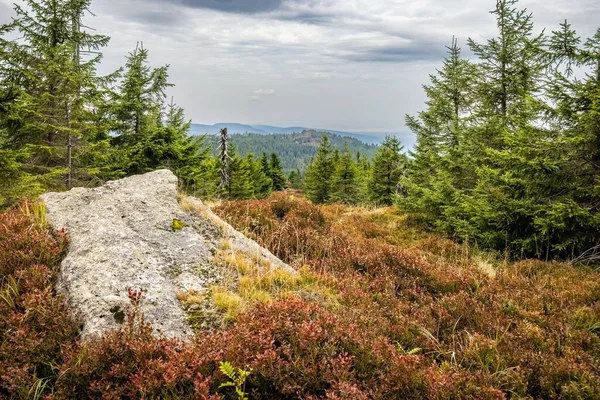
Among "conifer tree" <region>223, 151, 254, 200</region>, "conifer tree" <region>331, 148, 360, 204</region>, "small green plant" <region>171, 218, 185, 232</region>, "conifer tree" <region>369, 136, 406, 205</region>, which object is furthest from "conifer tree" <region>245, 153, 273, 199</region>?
Result: "small green plant" <region>171, 218, 185, 232</region>

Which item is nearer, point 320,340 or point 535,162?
point 320,340

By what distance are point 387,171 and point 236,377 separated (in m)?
31.7

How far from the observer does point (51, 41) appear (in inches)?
741

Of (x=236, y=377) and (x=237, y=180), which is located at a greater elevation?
(x=236, y=377)

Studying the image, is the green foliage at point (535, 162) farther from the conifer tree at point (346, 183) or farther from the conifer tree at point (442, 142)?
the conifer tree at point (346, 183)

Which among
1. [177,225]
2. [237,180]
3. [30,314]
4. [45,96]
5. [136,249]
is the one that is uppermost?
[45,96]

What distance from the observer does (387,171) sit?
108ft

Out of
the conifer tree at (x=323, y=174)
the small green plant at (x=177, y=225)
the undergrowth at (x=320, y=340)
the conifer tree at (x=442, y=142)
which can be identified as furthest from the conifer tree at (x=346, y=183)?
the small green plant at (x=177, y=225)

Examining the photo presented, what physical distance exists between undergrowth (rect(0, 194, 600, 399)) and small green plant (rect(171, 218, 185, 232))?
2.68 ft

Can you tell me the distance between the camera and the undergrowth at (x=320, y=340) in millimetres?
2725

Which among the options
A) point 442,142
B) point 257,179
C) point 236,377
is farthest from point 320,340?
point 257,179

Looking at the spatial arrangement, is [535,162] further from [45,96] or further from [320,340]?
[45,96]

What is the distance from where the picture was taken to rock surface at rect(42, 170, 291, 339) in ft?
11.9

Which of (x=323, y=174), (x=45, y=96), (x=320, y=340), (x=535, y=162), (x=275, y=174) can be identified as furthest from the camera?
(x=275, y=174)
